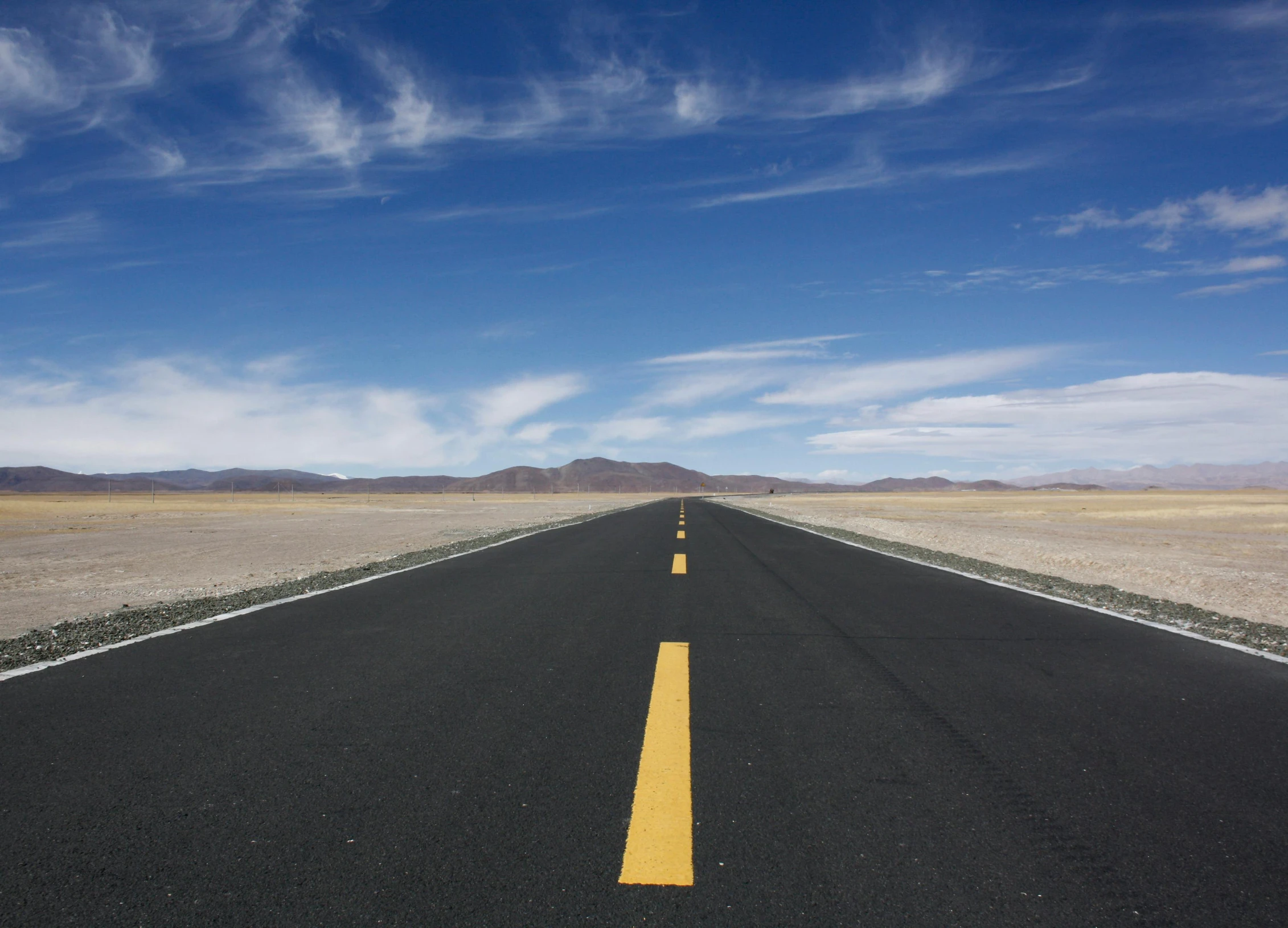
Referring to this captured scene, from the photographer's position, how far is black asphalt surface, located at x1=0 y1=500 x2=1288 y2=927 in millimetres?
2266

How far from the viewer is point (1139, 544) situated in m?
19.6

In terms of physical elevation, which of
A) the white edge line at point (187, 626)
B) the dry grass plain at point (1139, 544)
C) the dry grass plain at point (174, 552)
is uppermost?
the white edge line at point (187, 626)

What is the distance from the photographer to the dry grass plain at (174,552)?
968 cm

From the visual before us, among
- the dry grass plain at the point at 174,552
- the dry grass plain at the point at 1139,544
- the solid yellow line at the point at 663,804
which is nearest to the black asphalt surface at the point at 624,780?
the solid yellow line at the point at 663,804

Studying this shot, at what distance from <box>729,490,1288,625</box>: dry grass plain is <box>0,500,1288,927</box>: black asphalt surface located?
4744 millimetres

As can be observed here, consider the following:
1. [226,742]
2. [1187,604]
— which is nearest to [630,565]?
[1187,604]

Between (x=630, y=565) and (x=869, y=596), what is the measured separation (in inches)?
181

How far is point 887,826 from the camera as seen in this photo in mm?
2748

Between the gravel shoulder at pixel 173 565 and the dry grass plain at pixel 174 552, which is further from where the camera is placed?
the dry grass plain at pixel 174 552

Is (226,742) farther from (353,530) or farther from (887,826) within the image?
(353,530)

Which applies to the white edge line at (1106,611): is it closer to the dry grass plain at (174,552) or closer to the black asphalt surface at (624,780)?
the black asphalt surface at (624,780)

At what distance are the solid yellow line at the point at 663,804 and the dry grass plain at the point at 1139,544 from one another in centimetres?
727

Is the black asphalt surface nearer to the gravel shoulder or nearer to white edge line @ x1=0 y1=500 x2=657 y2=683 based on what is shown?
white edge line @ x1=0 y1=500 x2=657 y2=683

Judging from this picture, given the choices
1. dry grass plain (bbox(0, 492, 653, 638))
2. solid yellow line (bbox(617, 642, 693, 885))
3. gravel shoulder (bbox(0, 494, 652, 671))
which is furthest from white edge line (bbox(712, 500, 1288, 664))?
dry grass plain (bbox(0, 492, 653, 638))
